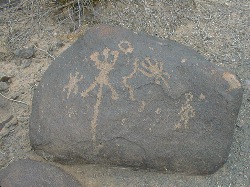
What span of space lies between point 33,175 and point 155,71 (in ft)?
2.74

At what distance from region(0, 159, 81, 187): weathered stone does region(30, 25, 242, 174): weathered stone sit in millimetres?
116

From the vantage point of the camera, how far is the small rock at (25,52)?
320 centimetres

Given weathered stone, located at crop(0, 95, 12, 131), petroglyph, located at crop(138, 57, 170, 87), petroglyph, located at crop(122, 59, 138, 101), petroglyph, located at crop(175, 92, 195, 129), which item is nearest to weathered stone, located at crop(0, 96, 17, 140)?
weathered stone, located at crop(0, 95, 12, 131)

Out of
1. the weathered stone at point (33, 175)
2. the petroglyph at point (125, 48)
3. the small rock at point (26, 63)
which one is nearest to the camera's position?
the weathered stone at point (33, 175)

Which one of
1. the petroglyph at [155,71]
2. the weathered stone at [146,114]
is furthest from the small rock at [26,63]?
the petroglyph at [155,71]

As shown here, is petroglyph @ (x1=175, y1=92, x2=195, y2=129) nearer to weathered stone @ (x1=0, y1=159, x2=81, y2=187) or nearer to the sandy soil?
the sandy soil

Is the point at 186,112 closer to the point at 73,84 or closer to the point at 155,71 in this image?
the point at 155,71

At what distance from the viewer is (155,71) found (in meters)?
2.50

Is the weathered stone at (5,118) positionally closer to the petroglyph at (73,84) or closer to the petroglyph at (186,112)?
the petroglyph at (73,84)

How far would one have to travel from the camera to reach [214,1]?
349cm

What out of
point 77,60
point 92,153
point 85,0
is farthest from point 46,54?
point 92,153

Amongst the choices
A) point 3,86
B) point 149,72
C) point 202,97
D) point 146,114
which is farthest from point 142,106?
point 3,86

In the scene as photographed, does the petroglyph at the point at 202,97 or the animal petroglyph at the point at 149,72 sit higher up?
the animal petroglyph at the point at 149,72

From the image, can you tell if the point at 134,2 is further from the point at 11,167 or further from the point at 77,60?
the point at 11,167
